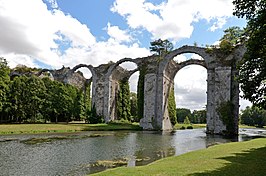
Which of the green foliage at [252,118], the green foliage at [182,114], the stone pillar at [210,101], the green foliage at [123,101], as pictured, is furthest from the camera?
the green foliage at [182,114]

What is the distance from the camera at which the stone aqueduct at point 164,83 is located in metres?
35.2

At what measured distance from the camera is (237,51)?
35406 millimetres

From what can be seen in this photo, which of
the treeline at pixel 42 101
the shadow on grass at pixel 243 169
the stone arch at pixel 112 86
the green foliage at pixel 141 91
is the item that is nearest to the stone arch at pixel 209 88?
the green foliage at pixel 141 91

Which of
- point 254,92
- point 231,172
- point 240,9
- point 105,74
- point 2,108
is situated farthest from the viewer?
point 105,74

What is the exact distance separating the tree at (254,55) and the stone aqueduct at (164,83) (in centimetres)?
2504

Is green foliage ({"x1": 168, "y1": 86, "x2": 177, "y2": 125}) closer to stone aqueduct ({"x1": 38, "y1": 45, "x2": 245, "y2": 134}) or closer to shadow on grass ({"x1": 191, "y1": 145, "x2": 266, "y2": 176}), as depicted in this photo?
stone aqueduct ({"x1": 38, "y1": 45, "x2": 245, "y2": 134})

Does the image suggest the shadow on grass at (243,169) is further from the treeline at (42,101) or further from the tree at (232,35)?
the treeline at (42,101)

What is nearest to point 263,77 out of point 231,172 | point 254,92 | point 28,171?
point 254,92

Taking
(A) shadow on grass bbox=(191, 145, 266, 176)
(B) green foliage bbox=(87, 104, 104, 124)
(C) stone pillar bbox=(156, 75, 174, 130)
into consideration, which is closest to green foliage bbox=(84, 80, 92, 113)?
(B) green foliage bbox=(87, 104, 104, 124)

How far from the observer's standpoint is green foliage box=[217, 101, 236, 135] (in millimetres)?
33875

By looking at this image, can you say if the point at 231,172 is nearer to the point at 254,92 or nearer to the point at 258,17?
the point at 254,92

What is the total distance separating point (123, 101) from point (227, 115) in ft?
83.9

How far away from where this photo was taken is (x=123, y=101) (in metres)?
55.5

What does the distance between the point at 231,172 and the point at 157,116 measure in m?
34.1
